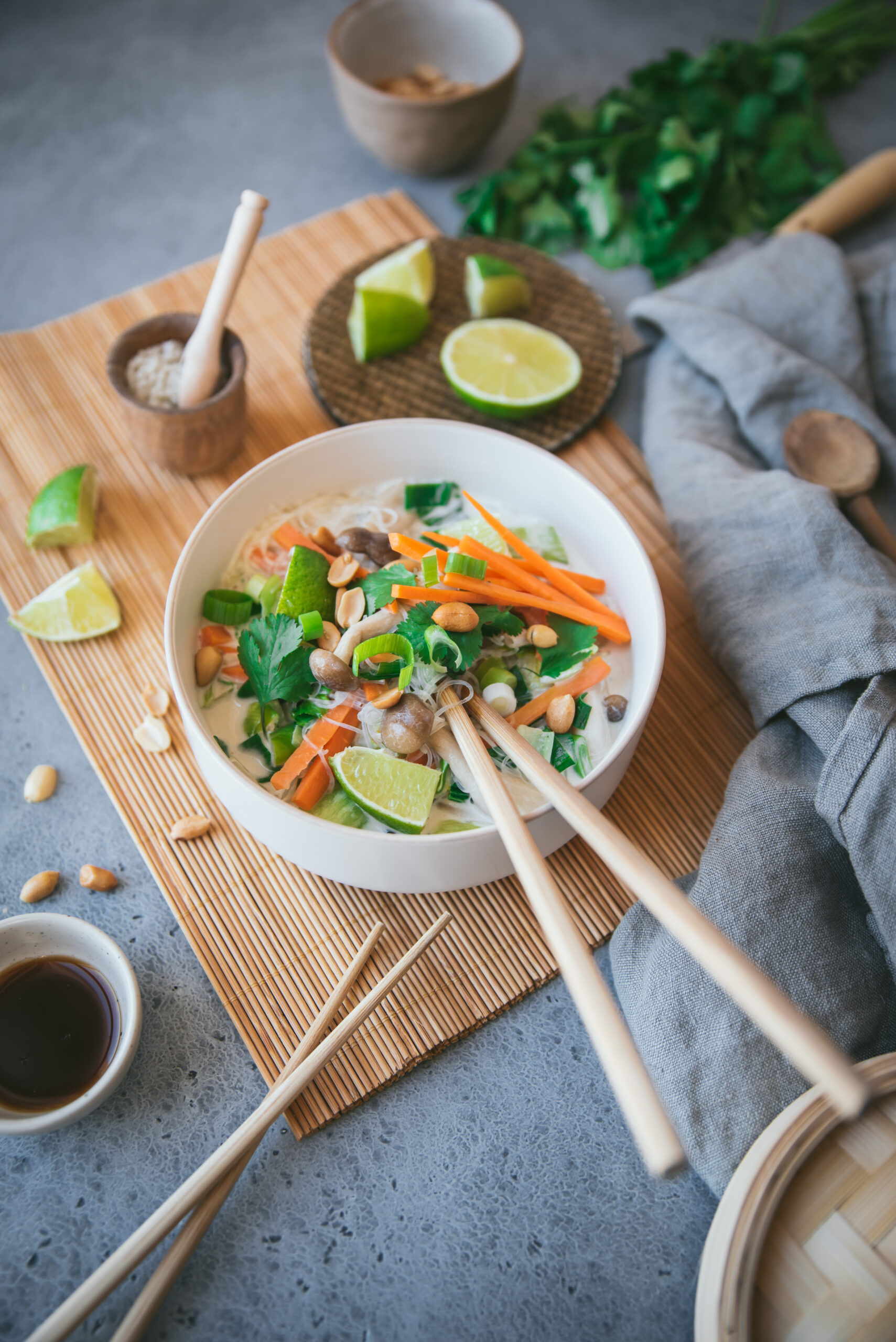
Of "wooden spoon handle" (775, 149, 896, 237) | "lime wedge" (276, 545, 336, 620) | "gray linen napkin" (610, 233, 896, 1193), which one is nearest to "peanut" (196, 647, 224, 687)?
"lime wedge" (276, 545, 336, 620)

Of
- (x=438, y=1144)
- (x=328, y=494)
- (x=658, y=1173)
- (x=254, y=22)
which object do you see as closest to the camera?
(x=658, y=1173)

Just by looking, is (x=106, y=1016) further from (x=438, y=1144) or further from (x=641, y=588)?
(x=641, y=588)

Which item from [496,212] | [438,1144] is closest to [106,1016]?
[438,1144]

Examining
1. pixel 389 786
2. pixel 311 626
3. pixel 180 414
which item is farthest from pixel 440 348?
pixel 389 786

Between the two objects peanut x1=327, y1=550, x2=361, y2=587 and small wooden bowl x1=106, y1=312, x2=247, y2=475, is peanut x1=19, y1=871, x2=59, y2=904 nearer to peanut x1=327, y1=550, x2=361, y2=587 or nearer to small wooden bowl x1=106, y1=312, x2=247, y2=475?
peanut x1=327, y1=550, x2=361, y2=587

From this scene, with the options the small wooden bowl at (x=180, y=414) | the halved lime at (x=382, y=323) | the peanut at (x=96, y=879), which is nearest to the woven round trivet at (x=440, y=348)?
the halved lime at (x=382, y=323)

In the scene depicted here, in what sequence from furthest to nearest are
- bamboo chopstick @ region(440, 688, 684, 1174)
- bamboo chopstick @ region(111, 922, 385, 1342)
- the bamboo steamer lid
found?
1. bamboo chopstick @ region(111, 922, 385, 1342)
2. the bamboo steamer lid
3. bamboo chopstick @ region(440, 688, 684, 1174)
